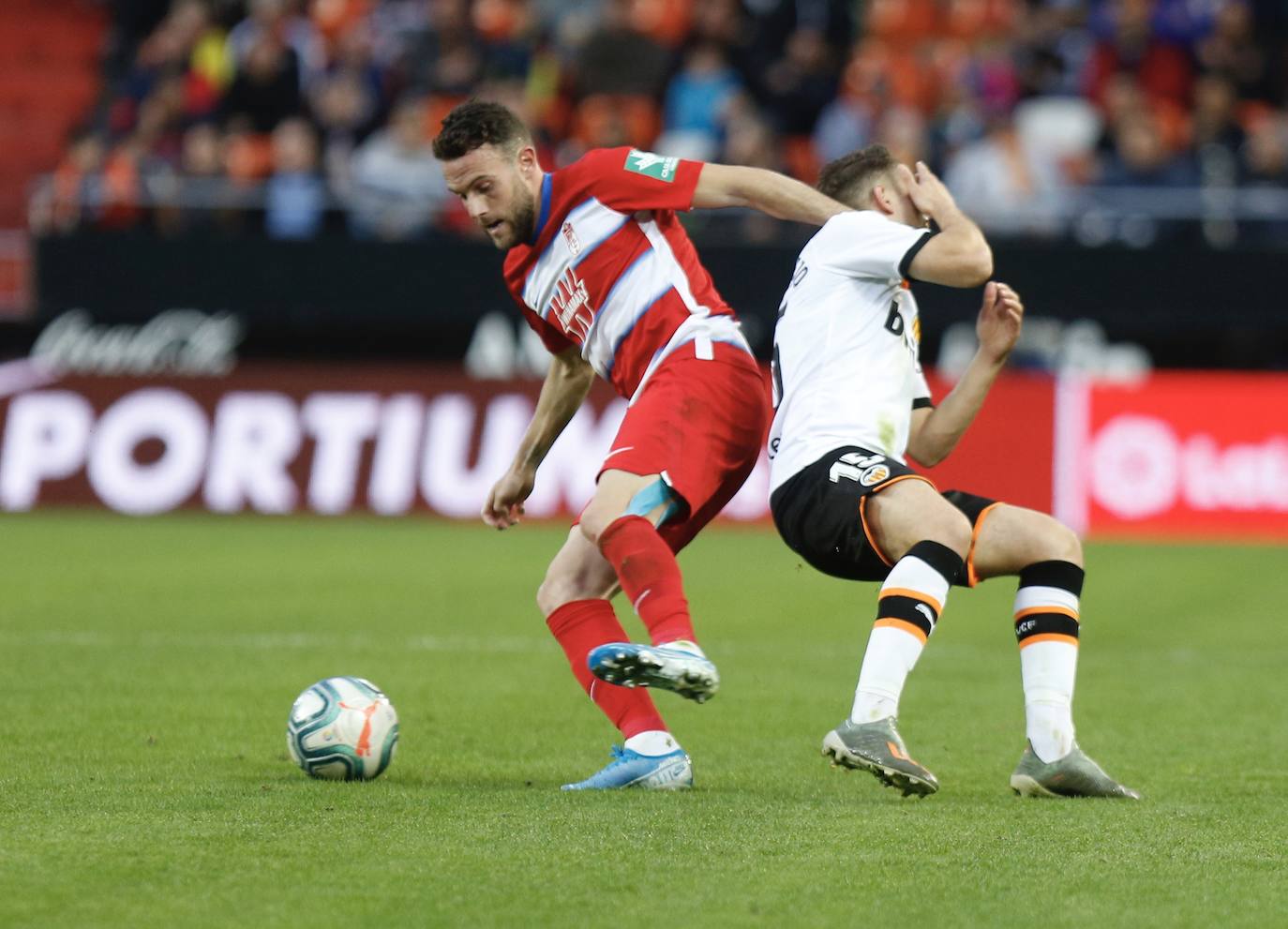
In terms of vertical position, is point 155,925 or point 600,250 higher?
point 600,250

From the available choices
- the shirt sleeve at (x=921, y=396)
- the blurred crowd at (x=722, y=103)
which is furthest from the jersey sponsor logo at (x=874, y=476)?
the blurred crowd at (x=722, y=103)

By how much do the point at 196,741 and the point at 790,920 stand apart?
3041 millimetres

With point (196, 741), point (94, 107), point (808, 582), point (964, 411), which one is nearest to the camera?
point (964, 411)

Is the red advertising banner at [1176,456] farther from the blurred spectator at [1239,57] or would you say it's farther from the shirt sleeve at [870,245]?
the shirt sleeve at [870,245]

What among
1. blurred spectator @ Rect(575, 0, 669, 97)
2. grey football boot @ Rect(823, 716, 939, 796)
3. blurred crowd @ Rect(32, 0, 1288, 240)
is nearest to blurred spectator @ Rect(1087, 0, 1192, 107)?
blurred crowd @ Rect(32, 0, 1288, 240)

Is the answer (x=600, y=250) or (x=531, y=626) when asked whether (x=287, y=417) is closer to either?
(x=531, y=626)

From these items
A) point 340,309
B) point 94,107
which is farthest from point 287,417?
point 94,107

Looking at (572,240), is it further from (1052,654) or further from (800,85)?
(800,85)

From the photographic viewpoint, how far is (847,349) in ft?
18.2

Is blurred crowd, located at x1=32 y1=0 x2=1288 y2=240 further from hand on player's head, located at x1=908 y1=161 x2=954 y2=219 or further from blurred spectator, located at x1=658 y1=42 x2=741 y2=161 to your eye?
hand on player's head, located at x1=908 y1=161 x2=954 y2=219

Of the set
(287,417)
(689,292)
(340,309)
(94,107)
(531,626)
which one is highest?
(94,107)

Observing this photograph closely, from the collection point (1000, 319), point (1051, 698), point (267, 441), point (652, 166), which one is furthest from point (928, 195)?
point (267, 441)

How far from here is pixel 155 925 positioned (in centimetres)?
377

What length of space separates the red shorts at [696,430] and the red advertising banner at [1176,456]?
10.5 metres
